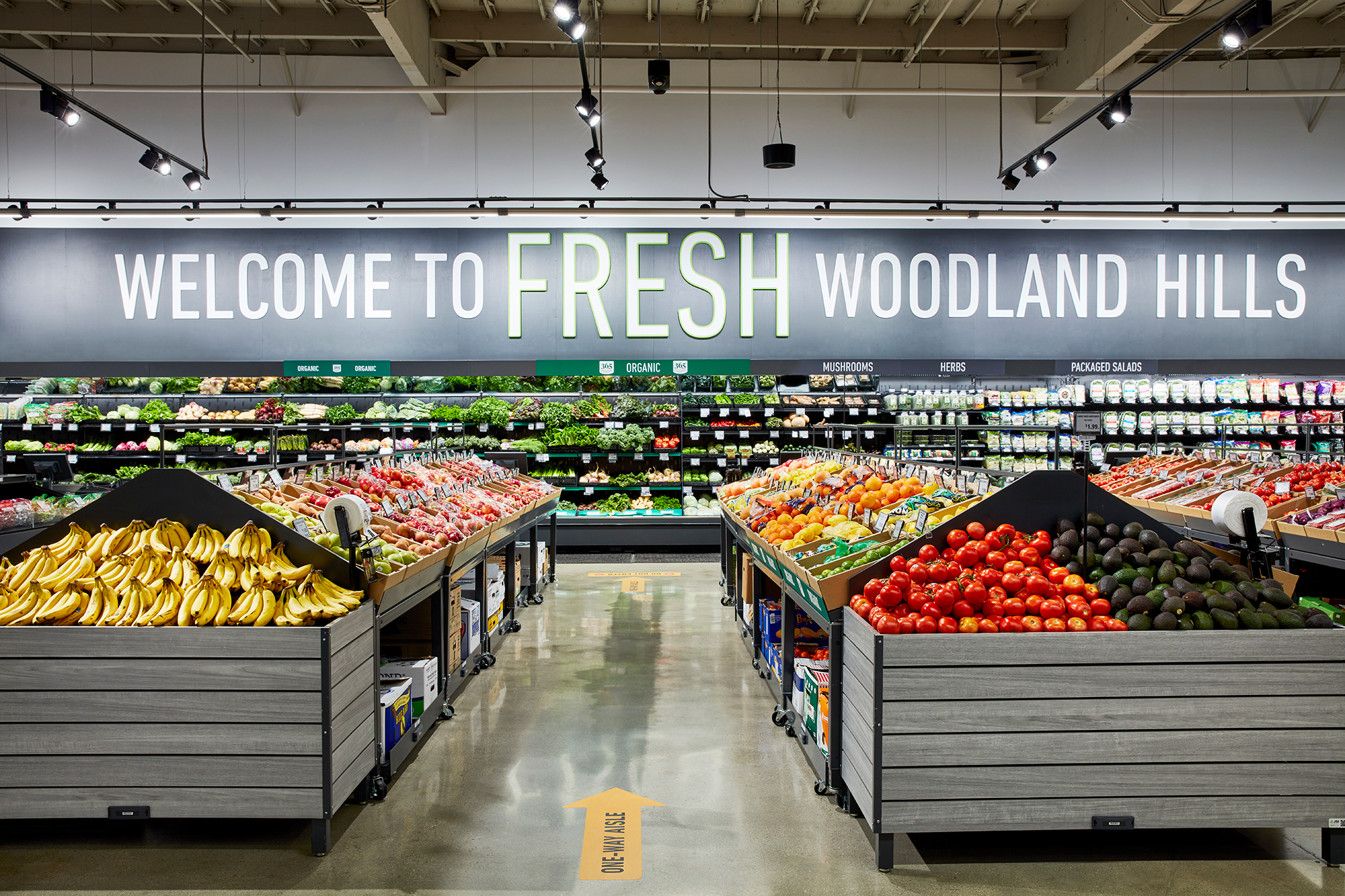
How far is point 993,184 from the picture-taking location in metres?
10.8

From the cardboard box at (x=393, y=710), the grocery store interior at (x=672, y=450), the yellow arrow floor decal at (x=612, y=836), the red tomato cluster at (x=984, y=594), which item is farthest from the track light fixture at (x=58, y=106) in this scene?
the red tomato cluster at (x=984, y=594)

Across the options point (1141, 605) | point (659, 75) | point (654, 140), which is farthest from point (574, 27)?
point (654, 140)

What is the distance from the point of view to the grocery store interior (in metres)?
2.90

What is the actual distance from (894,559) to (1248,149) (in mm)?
10807

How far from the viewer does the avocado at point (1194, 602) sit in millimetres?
3020

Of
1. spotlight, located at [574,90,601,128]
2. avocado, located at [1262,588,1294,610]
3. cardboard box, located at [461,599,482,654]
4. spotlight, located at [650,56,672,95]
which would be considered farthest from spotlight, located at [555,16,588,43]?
avocado, located at [1262,588,1294,610]

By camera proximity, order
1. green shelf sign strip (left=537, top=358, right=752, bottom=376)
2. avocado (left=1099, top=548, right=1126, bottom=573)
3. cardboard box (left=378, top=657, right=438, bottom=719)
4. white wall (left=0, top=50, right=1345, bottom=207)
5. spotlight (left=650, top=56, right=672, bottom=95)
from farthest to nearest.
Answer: white wall (left=0, top=50, right=1345, bottom=207) < green shelf sign strip (left=537, top=358, right=752, bottom=376) < spotlight (left=650, top=56, right=672, bottom=95) < cardboard box (left=378, top=657, right=438, bottom=719) < avocado (left=1099, top=548, right=1126, bottom=573)

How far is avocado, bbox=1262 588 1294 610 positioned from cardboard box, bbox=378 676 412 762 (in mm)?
3500

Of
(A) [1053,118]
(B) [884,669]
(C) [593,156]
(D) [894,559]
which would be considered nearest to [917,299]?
(A) [1053,118]

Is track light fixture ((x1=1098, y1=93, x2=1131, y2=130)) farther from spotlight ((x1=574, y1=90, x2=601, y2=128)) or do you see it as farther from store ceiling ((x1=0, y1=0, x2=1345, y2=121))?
spotlight ((x1=574, y1=90, x2=601, y2=128))

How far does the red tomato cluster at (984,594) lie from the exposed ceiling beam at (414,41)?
6.76 metres

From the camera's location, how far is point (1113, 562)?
3240mm

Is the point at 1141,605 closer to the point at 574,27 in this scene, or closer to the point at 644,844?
the point at 644,844

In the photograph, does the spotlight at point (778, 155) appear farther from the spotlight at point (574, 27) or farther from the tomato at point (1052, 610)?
the tomato at point (1052, 610)
